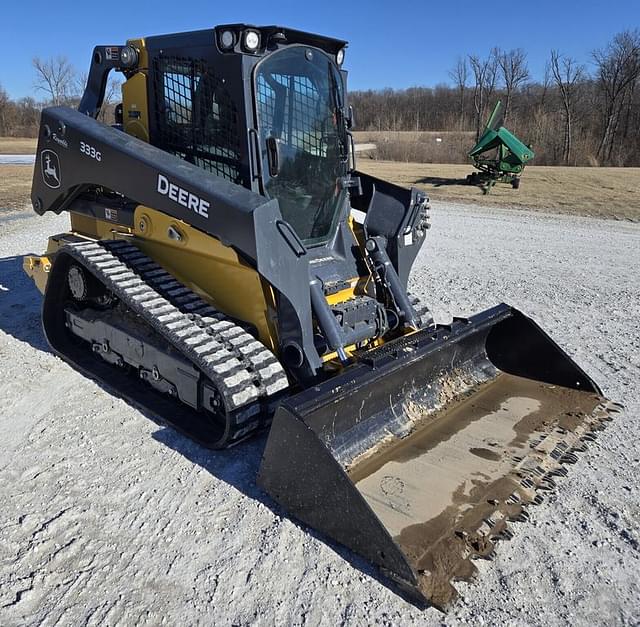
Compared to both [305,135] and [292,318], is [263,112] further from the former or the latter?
[292,318]

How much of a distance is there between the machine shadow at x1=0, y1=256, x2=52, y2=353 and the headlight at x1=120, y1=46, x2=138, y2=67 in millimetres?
2574

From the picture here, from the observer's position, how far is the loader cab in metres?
3.77

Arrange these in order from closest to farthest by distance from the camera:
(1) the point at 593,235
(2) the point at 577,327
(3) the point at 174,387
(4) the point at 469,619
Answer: (4) the point at 469,619 → (3) the point at 174,387 → (2) the point at 577,327 → (1) the point at 593,235

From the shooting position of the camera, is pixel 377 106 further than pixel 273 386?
Yes

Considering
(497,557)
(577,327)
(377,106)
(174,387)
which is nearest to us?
(497,557)

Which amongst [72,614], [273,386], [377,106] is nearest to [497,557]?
[273,386]

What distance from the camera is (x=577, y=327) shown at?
6039 millimetres

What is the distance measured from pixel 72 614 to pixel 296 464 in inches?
45.6

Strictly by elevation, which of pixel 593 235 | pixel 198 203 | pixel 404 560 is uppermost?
pixel 198 203

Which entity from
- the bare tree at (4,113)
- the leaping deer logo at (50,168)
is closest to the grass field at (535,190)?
the leaping deer logo at (50,168)

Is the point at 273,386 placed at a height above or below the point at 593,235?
above

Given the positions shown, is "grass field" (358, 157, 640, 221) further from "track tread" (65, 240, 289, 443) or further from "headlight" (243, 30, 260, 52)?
"track tread" (65, 240, 289, 443)

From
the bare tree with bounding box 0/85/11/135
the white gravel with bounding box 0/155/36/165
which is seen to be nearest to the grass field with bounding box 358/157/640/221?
the white gravel with bounding box 0/155/36/165

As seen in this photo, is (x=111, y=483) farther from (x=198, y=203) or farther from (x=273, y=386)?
(x=198, y=203)
